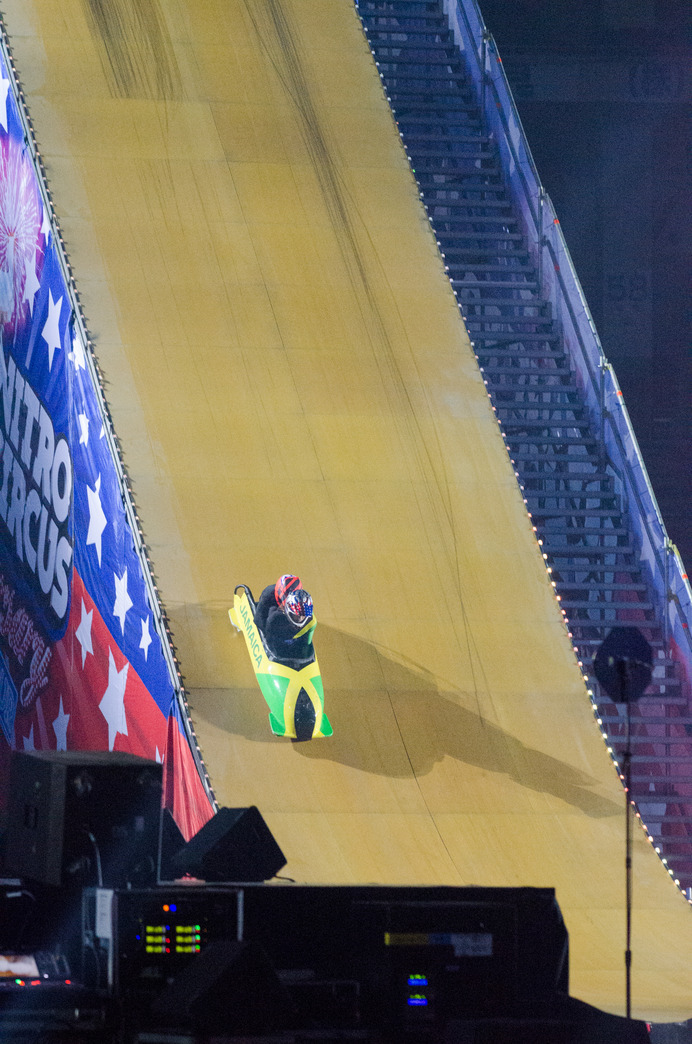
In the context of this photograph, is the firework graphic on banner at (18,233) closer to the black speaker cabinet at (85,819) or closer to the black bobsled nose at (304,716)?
the black bobsled nose at (304,716)

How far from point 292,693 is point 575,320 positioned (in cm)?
384

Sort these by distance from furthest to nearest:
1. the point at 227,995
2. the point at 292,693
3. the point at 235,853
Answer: the point at 292,693 < the point at 235,853 < the point at 227,995

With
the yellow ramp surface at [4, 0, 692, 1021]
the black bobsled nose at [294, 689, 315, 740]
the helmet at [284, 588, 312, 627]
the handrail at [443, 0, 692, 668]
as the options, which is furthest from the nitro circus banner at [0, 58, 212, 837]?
the handrail at [443, 0, 692, 668]

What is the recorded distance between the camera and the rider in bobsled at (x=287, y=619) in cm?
798

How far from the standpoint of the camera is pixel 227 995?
417 centimetres

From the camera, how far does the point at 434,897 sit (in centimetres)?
470

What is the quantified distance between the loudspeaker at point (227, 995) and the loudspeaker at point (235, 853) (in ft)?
2.77

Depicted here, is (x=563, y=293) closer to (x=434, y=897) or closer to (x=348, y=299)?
(x=348, y=299)

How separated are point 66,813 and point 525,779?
4171mm

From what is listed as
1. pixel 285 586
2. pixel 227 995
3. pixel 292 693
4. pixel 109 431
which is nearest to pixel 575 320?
pixel 109 431

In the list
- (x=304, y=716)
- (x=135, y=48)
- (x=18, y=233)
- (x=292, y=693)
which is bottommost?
(x=304, y=716)

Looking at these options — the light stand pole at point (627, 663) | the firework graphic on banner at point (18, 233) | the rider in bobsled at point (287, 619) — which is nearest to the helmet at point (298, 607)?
the rider in bobsled at point (287, 619)

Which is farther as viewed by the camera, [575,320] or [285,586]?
[575,320]

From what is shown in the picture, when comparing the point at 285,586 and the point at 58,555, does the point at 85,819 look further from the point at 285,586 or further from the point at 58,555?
the point at 58,555
